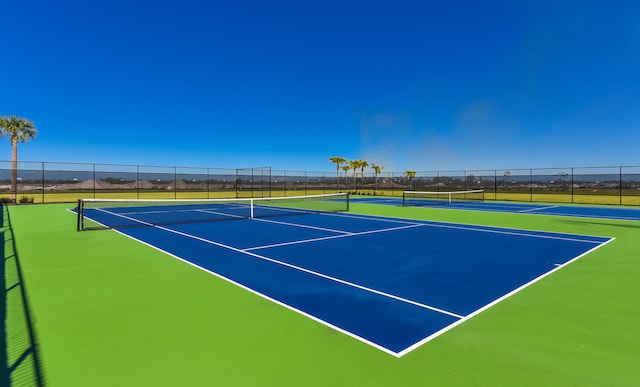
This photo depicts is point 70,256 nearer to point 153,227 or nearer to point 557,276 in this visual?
point 153,227

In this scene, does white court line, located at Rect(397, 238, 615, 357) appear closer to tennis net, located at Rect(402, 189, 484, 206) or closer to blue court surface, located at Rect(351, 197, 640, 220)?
blue court surface, located at Rect(351, 197, 640, 220)

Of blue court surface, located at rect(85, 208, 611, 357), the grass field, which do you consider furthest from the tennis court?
the grass field

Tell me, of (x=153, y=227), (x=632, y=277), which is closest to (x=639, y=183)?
(x=632, y=277)

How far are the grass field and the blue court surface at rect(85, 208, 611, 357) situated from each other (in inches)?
10.2

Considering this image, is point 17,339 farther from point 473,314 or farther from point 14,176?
point 14,176

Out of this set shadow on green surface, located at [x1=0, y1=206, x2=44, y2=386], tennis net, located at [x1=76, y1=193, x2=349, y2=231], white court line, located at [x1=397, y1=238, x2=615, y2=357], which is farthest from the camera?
tennis net, located at [x1=76, y1=193, x2=349, y2=231]

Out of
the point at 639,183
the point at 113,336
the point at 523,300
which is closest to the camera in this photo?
the point at 113,336

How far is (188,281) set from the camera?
211 inches

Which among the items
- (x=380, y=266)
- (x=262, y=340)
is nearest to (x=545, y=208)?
(x=380, y=266)

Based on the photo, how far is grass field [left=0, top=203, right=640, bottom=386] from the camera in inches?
110

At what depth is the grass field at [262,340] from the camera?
2791 millimetres

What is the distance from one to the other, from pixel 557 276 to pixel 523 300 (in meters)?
1.66

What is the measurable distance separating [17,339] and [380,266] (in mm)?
4975

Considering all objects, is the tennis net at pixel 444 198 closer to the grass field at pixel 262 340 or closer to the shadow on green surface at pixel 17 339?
the grass field at pixel 262 340
